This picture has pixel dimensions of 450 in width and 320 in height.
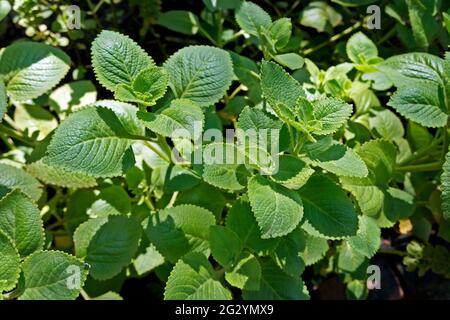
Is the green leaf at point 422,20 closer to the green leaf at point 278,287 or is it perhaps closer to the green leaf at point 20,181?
the green leaf at point 278,287

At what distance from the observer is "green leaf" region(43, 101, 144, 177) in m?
0.95

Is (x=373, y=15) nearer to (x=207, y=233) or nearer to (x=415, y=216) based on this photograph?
(x=415, y=216)

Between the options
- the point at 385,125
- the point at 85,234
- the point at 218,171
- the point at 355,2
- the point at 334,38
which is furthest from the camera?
the point at 334,38

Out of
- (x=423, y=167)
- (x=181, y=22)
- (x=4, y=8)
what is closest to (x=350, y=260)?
(x=423, y=167)

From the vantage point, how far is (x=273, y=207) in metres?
0.94

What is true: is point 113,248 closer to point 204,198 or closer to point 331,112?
point 204,198

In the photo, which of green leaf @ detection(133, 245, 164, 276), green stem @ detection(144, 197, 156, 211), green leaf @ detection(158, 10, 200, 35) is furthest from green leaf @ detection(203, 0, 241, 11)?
green leaf @ detection(133, 245, 164, 276)

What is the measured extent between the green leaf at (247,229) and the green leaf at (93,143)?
0.72 ft

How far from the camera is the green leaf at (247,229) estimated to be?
3.44ft

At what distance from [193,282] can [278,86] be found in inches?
14.7

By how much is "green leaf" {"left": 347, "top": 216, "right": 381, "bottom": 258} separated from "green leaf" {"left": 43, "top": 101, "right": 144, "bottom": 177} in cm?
47

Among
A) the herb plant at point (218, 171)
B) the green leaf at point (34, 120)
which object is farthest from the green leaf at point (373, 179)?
the green leaf at point (34, 120)
